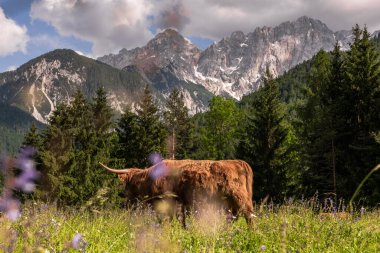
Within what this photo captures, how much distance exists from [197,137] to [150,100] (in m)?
15.1

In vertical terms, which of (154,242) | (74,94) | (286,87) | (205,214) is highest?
(286,87)

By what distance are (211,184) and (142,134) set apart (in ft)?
113

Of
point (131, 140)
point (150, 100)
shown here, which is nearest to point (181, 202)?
point (131, 140)

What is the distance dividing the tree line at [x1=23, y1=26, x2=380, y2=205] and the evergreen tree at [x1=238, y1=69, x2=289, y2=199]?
8 centimetres

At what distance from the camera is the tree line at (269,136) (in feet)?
85.7

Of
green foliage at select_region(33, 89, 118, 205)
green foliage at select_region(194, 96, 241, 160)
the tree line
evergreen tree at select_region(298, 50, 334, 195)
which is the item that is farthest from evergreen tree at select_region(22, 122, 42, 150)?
evergreen tree at select_region(298, 50, 334, 195)

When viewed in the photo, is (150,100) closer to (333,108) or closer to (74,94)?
(74,94)

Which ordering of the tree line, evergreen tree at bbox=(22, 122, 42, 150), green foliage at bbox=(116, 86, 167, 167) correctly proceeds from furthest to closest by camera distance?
green foliage at bbox=(116, 86, 167, 167), evergreen tree at bbox=(22, 122, 42, 150), the tree line

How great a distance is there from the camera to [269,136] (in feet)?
110

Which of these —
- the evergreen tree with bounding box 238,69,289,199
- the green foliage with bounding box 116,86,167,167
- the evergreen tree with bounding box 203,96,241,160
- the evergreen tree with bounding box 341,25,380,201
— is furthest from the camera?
the evergreen tree with bounding box 203,96,241,160

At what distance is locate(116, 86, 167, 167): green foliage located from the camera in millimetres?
40531

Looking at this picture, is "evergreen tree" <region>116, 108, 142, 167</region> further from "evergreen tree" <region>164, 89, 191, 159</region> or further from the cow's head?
the cow's head

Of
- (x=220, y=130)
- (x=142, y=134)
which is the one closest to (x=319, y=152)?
(x=142, y=134)

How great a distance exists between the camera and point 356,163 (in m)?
25.8
